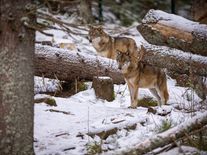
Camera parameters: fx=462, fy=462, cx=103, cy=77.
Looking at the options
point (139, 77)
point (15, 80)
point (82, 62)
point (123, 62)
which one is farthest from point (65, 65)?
point (15, 80)

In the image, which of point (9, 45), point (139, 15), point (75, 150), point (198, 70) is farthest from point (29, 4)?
point (139, 15)

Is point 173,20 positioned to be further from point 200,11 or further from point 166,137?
point 166,137

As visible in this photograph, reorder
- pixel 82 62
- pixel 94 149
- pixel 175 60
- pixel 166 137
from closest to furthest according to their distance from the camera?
pixel 166 137
pixel 94 149
pixel 175 60
pixel 82 62

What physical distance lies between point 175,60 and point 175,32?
3.18 ft

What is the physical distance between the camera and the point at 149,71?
8789 mm

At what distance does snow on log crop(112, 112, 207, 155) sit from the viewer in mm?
4512

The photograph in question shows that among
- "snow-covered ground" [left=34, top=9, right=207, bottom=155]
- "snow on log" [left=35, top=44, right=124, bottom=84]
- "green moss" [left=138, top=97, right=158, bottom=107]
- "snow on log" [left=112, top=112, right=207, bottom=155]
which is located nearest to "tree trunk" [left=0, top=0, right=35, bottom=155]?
"snow-covered ground" [left=34, top=9, right=207, bottom=155]

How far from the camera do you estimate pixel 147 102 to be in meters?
9.27

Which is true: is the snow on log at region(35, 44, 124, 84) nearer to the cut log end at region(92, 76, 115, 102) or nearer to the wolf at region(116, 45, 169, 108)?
the cut log end at region(92, 76, 115, 102)

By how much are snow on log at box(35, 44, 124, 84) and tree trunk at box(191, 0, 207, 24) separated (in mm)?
2100

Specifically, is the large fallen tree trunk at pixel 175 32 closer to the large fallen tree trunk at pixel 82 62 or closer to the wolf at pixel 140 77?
the large fallen tree trunk at pixel 82 62

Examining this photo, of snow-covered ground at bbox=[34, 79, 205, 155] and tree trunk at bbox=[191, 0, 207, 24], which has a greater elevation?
tree trunk at bbox=[191, 0, 207, 24]

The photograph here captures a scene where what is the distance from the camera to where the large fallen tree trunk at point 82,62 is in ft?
28.4

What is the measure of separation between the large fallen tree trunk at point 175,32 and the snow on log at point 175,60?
0.22 m
